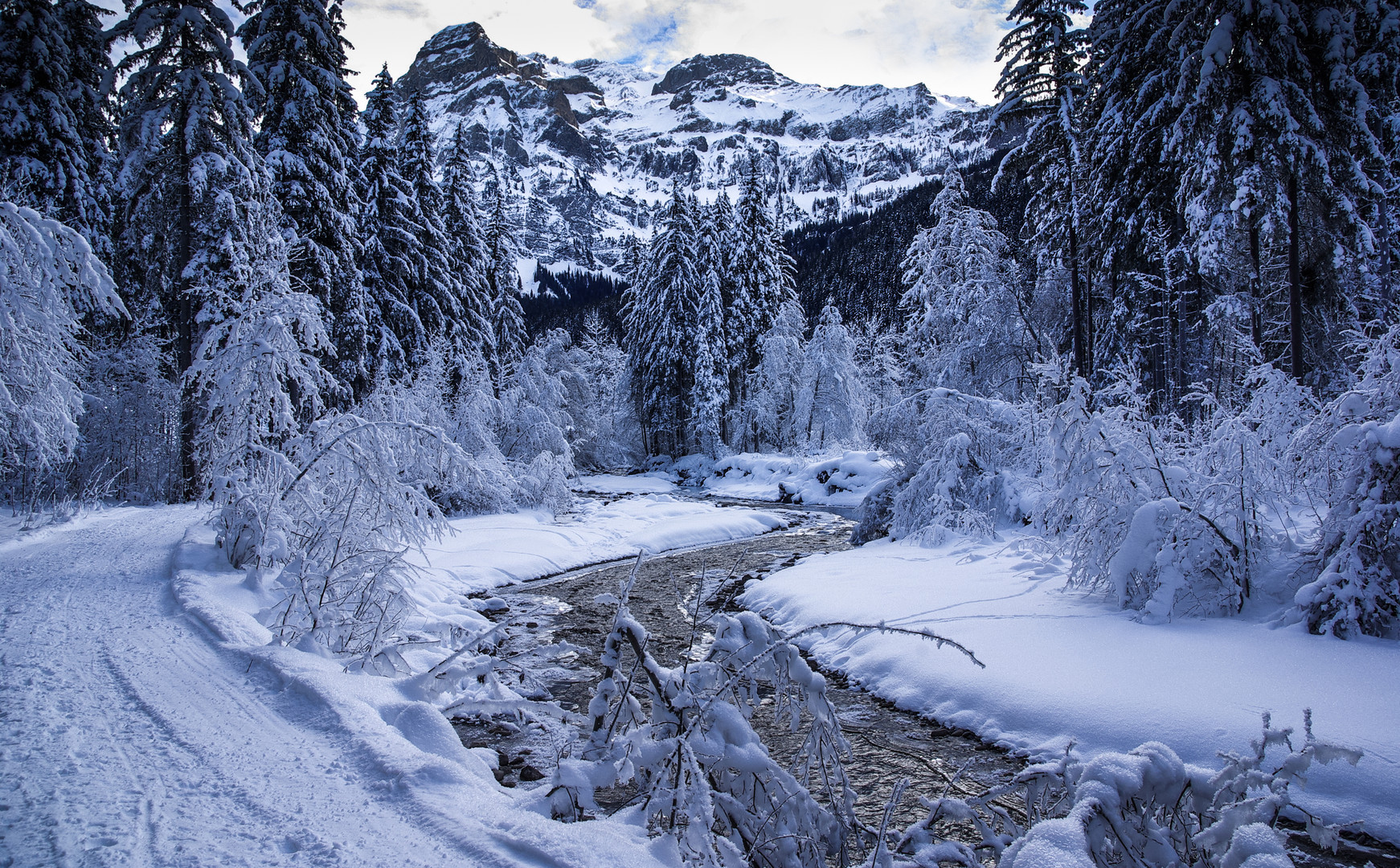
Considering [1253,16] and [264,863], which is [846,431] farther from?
[264,863]

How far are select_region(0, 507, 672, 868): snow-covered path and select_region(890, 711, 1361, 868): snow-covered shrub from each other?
1.34 m

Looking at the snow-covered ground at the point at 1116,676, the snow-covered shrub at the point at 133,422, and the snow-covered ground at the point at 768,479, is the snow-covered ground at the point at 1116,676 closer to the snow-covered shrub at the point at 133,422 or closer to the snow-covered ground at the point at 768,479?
the snow-covered ground at the point at 768,479

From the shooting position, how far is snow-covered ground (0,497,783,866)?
2445mm

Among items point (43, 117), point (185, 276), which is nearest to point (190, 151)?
point (185, 276)

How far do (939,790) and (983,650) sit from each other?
6.27ft

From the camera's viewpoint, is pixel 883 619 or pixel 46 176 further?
pixel 46 176

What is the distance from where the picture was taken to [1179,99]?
1134 centimetres

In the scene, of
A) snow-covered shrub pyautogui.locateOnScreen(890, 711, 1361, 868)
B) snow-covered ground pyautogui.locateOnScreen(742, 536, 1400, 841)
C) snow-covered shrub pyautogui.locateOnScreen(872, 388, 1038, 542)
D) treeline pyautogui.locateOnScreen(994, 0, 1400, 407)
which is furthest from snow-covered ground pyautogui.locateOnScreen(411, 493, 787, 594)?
treeline pyautogui.locateOnScreen(994, 0, 1400, 407)

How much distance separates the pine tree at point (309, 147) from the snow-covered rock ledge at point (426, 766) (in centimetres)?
1261

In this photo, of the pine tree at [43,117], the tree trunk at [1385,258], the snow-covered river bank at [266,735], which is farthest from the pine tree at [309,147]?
the tree trunk at [1385,258]

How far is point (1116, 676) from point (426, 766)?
16.3 ft

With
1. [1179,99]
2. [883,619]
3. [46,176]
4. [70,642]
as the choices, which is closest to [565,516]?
[883,619]

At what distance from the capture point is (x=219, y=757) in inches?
122

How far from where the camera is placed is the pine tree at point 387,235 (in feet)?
62.4
